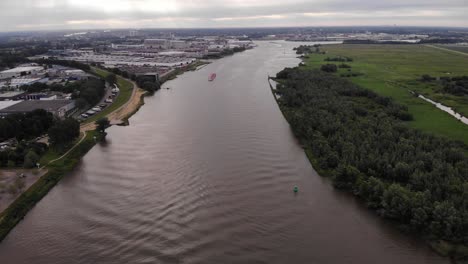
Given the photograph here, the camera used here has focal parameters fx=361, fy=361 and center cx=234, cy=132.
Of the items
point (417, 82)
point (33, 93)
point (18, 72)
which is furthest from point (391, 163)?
point (18, 72)

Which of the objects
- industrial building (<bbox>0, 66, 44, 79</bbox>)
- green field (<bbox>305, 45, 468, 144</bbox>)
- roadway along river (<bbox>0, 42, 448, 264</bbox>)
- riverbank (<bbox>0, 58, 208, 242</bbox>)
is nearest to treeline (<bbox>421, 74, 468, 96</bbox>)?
green field (<bbox>305, 45, 468, 144</bbox>)

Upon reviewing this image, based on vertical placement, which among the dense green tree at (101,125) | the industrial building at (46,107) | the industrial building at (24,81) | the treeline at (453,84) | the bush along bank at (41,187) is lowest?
the bush along bank at (41,187)

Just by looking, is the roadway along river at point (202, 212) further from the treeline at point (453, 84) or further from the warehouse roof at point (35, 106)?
the treeline at point (453, 84)

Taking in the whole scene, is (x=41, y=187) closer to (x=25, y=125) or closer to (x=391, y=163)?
(x=25, y=125)

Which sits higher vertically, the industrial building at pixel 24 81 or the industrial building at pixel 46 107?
the industrial building at pixel 24 81

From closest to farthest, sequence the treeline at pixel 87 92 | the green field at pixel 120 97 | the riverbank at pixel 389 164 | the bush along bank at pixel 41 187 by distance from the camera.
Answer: the riverbank at pixel 389 164 → the bush along bank at pixel 41 187 → the green field at pixel 120 97 → the treeline at pixel 87 92

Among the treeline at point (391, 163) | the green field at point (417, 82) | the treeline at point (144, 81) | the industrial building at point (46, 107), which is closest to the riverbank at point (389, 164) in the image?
the treeline at point (391, 163)
